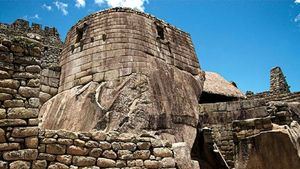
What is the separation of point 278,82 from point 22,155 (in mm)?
17131

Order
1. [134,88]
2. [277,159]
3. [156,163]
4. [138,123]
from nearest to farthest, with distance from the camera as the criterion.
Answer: [156,163] < [277,159] < [138,123] < [134,88]

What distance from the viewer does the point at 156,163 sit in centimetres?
562

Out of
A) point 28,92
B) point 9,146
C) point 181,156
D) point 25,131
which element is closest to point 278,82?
point 181,156

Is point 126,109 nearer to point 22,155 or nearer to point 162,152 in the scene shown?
point 162,152

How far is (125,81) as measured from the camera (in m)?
8.62

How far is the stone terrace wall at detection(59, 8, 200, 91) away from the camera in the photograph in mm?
9086

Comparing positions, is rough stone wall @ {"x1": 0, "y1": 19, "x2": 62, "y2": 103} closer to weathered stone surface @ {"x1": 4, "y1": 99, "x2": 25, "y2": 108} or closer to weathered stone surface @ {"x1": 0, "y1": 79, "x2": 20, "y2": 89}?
weathered stone surface @ {"x1": 0, "y1": 79, "x2": 20, "y2": 89}

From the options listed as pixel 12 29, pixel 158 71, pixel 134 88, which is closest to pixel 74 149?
pixel 134 88

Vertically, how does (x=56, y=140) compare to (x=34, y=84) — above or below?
below

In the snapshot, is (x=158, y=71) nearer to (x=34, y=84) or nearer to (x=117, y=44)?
(x=117, y=44)

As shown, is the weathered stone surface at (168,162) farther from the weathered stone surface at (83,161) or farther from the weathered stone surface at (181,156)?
the weathered stone surface at (83,161)

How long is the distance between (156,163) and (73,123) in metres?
3.24

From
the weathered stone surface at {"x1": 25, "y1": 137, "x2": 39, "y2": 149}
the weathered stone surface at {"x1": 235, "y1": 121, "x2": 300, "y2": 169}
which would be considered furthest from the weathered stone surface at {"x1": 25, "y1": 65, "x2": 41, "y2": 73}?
the weathered stone surface at {"x1": 235, "y1": 121, "x2": 300, "y2": 169}

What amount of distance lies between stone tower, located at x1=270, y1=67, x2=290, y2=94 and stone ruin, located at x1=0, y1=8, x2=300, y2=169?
6.61m
